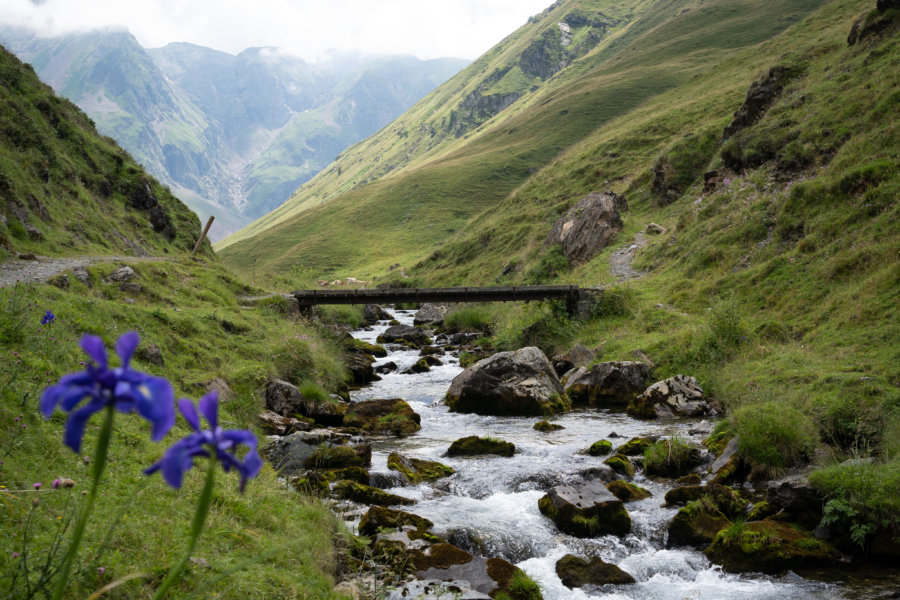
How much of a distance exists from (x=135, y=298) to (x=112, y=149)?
18757mm

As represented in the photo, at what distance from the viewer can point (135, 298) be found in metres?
17.7

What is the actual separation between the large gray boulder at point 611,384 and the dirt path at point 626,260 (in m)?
12.3

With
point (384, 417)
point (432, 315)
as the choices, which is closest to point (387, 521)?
point (384, 417)

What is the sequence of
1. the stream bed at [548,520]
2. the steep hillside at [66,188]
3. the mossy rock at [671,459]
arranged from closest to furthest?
1. the stream bed at [548,520]
2. the mossy rock at [671,459]
3. the steep hillside at [66,188]

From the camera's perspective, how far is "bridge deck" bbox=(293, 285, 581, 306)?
1163 inches

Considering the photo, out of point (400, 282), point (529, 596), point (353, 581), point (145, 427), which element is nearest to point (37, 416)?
point (145, 427)

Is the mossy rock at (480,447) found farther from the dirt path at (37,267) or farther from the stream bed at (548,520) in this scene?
the dirt path at (37,267)

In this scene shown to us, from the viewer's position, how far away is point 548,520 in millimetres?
10867

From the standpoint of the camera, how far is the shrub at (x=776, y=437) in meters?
11.8

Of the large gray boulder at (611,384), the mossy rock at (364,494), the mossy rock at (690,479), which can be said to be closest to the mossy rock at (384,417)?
the mossy rock at (364,494)

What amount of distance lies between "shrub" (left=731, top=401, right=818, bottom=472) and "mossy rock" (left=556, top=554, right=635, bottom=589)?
4.77m

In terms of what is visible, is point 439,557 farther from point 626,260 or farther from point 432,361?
point 626,260

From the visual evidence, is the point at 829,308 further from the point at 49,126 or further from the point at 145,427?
the point at 49,126

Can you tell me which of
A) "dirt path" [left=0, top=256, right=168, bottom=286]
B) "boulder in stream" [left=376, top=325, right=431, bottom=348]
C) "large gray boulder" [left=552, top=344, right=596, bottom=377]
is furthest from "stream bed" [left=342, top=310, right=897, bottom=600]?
"boulder in stream" [left=376, top=325, right=431, bottom=348]
